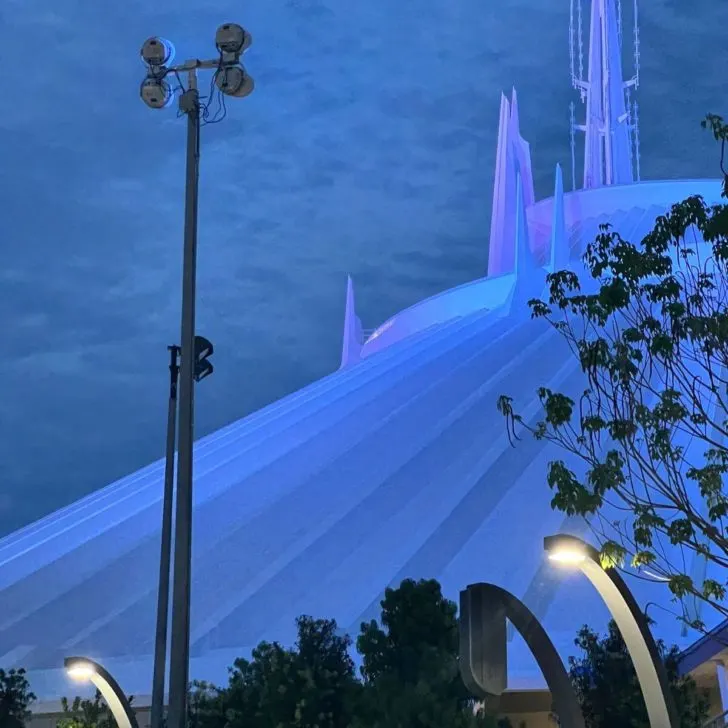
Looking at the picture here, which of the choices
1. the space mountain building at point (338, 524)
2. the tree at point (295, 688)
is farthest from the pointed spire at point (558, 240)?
the tree at point (295, 688)

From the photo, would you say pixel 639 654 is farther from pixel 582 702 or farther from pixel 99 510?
pixel 99 510

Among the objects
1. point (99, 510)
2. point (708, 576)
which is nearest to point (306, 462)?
point (99, 510)

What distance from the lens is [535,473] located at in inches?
732

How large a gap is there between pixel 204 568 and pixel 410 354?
12244 millimetres

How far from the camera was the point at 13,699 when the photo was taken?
14203 mm

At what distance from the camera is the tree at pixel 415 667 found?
34.8ft

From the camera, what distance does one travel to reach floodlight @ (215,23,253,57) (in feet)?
23.7

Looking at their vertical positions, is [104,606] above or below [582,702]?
above

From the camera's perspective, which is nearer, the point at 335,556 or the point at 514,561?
the point at 514,561

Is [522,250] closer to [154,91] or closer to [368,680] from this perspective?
[368,680]

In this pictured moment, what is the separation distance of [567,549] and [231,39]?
158 inches

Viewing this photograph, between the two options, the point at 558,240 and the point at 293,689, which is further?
the point at 558,240

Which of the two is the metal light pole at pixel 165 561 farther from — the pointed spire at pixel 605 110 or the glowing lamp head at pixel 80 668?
the pointed spire at pixel 605 110

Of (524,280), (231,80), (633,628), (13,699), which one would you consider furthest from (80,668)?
(524,280)
